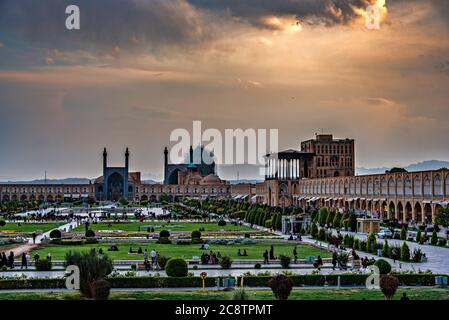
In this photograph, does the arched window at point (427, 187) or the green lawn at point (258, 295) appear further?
the arched window at point (427, 187)

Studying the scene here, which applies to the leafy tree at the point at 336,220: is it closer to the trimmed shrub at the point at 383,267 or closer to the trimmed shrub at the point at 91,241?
the trimmed shrub at the point at 91,241

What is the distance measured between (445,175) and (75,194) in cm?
7224

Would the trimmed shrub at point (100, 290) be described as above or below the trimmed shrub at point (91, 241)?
above

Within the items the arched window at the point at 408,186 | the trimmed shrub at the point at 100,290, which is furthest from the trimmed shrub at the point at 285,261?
the arched window at the point at 408,186

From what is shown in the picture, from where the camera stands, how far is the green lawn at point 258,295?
13484mm

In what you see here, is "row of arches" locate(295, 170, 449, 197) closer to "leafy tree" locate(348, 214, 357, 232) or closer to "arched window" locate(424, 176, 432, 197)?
"arched window" locate(424, 176, 432, 197)

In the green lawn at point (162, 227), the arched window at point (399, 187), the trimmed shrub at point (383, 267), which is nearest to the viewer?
the trimmed shrub at point (383, 267)

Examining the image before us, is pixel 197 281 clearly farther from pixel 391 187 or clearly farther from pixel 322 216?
pixel 391 187

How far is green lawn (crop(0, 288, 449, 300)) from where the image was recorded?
1348 centimetres

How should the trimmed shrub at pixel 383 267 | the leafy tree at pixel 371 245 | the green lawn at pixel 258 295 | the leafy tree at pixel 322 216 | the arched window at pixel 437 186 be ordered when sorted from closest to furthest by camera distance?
the green lawn at pixel 258 295 → the trimmed shrub at pixel 383 267 → the leafy tree at pixel 371 245 → the arched window at pixel 437 186 → the leafy tree at pixel 322 216

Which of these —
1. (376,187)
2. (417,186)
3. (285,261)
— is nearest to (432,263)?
(285,261)

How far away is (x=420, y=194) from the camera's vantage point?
37.4 metres

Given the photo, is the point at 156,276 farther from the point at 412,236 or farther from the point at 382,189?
the point at 382,189

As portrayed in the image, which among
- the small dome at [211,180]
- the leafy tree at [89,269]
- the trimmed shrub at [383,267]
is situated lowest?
the trimmed shrub at [383,267]
